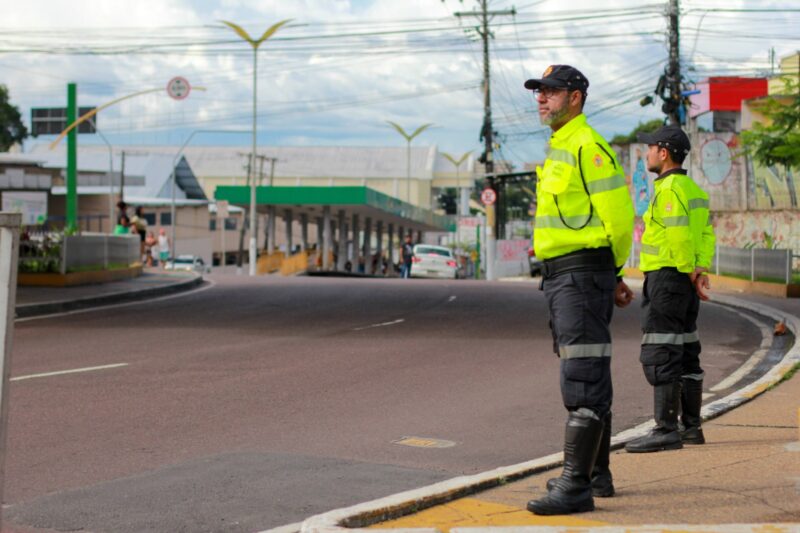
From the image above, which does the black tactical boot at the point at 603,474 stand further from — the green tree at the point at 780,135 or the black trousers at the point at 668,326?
the green tree at the point at 780,135

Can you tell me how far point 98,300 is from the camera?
21.5m

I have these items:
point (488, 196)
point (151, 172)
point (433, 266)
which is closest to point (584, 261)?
point (488, 196)

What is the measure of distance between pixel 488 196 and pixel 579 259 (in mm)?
44174

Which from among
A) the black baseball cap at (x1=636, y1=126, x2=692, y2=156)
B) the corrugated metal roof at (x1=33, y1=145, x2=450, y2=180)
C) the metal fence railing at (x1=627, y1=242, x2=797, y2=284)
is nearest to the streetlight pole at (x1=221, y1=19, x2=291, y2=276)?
the metal fence railing at (x1=627, y1=242, x2=797, y2=284)

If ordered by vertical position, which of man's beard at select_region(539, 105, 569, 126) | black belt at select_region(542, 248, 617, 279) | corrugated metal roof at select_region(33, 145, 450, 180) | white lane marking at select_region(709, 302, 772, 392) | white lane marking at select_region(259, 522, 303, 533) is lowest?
white lane marking at select_region(259, 522, 303, 533)

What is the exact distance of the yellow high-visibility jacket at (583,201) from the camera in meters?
5.70

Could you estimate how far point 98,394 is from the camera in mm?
9828

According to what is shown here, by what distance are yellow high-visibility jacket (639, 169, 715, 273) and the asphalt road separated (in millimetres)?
1420

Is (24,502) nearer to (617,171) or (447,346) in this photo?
(617,171)

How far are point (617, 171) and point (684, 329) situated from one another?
2.33 meters

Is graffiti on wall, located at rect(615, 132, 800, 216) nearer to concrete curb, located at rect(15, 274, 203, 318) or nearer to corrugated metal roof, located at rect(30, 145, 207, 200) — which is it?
concrete curb, located at rect(15, 274, 203, 318)

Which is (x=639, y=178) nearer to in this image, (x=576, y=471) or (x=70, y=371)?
(x=70, y=371)

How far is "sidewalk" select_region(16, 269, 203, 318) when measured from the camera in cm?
1955

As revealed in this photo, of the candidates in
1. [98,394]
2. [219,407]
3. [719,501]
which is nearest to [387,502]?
[719,501]
